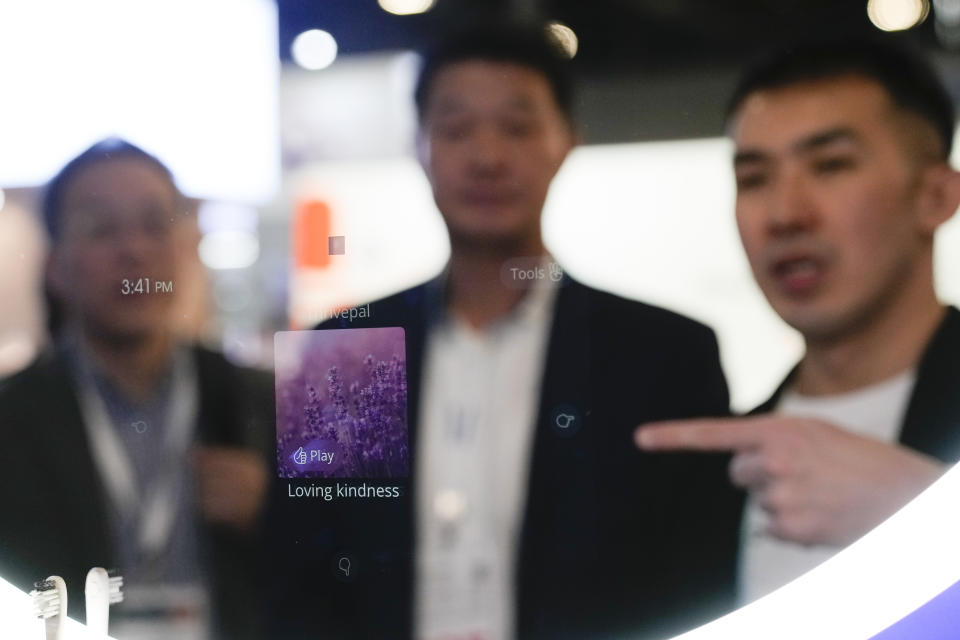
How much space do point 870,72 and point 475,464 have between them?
0.76 meters

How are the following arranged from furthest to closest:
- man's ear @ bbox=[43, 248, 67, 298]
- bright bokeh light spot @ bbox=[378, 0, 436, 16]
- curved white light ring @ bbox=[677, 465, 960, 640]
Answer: man's ear @ bbox=[43, 248, 67, 298] < bright bokeh light spot @ bbox=[378, 0, 436, 16] < curved white light ring @ bbox=[677, 465, 960, 640]

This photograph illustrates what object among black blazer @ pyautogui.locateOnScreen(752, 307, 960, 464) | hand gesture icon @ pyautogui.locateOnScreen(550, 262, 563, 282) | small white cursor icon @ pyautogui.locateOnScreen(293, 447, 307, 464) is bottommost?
small white cursor icon @ pyautogui.locateOnScreen(293, 447, 307, 464)

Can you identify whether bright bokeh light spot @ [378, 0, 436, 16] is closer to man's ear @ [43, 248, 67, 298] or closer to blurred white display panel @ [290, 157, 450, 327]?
blurred white display panel @ [290, 157, 450, 327]

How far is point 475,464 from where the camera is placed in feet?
4.40

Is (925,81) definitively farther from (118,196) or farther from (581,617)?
(118,196)

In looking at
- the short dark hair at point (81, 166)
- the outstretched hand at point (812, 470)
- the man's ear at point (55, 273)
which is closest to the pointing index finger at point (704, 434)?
the outstretched hand at point (812, 470)

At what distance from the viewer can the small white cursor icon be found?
1421 millimetres

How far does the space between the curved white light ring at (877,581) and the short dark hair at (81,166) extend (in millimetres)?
1136

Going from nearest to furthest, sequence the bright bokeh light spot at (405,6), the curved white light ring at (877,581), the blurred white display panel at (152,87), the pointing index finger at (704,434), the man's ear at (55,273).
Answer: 1. the curved white light ring at (877,581)
2. the pointing index finger at (704,434)
3. the bright bokeh light spot at (405,6)
4. the blurred white display panel at (152,87)
5. the man's ear at (55,273)

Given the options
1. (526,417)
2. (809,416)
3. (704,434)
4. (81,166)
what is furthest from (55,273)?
(809,416)

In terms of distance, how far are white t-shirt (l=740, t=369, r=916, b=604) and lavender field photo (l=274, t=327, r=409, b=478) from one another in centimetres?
51

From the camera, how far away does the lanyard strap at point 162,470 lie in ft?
4.92

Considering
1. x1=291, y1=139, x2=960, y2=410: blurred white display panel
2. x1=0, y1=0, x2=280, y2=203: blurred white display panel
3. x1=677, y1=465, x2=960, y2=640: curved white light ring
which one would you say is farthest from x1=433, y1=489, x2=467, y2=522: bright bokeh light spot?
x1=0, y1=0, x2=280, y2=203: blurred white display panel

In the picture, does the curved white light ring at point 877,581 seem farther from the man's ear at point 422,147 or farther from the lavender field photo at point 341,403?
the man's ear at point 422,147
